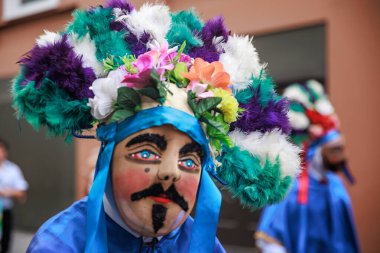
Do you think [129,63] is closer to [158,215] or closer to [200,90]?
[200,90]

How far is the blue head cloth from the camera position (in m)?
1.84

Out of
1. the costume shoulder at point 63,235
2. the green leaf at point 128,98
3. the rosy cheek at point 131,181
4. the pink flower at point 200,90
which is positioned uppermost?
the pink flower at point 200,90

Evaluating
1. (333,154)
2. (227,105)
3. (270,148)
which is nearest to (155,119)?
(227,105)

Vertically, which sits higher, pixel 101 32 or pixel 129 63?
pixel 101 32

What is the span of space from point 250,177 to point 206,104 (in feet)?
1.09

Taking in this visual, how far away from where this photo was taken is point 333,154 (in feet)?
16.2

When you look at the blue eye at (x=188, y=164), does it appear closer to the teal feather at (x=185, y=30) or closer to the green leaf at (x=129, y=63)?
the green leaf at (x=129, y=63)

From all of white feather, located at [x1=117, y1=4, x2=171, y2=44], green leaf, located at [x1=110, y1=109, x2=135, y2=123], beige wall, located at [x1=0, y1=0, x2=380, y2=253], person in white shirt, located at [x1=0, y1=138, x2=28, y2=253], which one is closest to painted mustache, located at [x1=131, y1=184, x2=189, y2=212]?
green leaf, located at [x1=110, y1=109, x2=135, y2=123]

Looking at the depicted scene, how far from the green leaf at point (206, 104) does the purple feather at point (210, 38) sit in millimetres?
304

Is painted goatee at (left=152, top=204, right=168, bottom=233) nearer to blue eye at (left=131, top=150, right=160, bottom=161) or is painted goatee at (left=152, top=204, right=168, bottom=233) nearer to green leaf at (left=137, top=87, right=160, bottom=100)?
blue eye at (left=131, top=150, right=160, bottom=161)

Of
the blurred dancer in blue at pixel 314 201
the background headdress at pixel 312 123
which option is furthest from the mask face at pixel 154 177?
the background headdress at pixel 312 123

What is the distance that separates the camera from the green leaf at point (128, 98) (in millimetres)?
1840

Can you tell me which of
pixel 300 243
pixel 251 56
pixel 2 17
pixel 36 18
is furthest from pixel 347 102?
pixel 2 17

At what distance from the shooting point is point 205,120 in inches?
76.2
